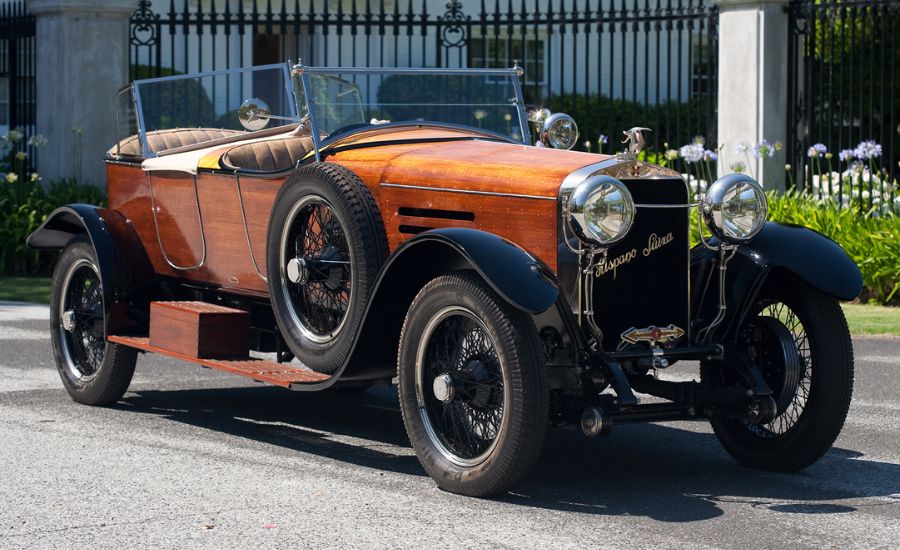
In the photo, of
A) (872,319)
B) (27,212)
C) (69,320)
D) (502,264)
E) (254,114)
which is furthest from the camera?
(27,212)

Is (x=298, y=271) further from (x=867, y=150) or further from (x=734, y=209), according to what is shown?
(x=867, y=150)

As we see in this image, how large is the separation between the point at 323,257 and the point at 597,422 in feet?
5.36

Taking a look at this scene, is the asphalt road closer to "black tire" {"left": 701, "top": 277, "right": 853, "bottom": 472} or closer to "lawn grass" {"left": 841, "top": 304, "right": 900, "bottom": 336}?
"black tire" {"left": 701, "top": 277, "right": 853, "bottom": 472}

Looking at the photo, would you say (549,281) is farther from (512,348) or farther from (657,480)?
(657,480)

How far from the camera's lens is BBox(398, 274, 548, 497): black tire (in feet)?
16.8

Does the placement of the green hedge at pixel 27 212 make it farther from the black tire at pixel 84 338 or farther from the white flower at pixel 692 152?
the black tire at pixel 84 338

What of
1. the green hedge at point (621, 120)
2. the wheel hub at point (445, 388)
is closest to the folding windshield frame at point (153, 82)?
the wheel hub at point (445, 388)

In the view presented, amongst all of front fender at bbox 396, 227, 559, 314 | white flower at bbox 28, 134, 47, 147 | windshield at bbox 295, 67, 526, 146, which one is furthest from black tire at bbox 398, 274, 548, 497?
white flower at bbox 28, 134, 47, 147

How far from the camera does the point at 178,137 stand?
777 cm

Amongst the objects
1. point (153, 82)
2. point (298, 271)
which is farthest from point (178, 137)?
point (298, 271)

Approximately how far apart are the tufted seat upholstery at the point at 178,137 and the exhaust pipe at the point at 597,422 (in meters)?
3.21

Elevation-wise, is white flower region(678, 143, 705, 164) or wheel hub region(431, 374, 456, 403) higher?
white flower region(678, 143, 705, 164)

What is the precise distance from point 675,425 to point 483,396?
207 centimetres

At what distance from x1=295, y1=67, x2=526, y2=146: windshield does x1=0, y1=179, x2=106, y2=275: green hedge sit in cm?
852
